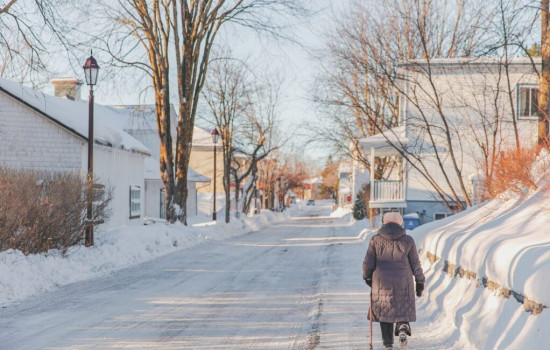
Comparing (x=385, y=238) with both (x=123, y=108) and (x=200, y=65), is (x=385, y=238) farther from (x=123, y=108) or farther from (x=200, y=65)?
(x=123, y=108)

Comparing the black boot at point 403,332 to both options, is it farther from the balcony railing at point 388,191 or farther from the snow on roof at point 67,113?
the balcony railing at point 388,191

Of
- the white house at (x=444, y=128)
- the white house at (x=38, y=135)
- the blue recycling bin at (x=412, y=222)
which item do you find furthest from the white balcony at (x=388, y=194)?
the white house at (x=38, y=135)

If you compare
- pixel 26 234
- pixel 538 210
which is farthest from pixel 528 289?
pixel 26 234

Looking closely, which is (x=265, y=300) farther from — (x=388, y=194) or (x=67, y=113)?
(x=388, y=194)

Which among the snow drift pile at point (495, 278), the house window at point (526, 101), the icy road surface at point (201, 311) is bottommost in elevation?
the icy road surface at point (201, 311)

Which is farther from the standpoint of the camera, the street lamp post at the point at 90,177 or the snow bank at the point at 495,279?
the street lamp post at the point at 90,177

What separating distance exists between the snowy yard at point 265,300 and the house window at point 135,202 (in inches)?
457

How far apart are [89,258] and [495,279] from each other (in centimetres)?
1081

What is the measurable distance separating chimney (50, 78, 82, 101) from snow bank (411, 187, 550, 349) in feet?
72.7

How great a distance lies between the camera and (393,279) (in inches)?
286

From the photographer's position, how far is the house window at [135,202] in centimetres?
2839

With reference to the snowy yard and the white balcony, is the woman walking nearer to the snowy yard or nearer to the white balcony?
the snowy yard

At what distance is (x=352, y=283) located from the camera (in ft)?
Result: 43.9

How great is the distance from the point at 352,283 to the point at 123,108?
36079 millimetres
